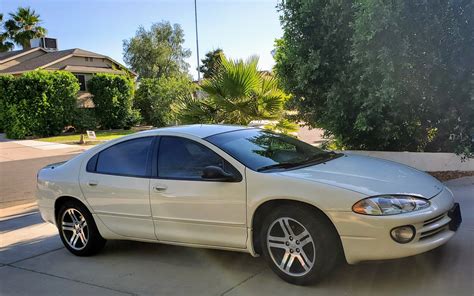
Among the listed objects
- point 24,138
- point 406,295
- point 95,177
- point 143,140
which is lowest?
point 24,138

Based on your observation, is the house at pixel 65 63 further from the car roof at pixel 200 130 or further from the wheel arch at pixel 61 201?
the car roof at pixel 200 130

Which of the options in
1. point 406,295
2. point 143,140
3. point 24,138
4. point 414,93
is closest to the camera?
point 406,295

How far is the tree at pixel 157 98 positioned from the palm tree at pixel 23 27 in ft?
83.2

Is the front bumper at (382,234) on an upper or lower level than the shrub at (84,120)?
upper

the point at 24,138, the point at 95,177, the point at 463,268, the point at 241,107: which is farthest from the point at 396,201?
the point at 24,138

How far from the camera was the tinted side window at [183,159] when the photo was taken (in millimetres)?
4590

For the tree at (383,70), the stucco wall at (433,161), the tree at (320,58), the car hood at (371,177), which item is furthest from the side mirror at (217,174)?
the stucco wall at (433,161)

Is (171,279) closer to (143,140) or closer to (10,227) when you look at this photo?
(143,140)

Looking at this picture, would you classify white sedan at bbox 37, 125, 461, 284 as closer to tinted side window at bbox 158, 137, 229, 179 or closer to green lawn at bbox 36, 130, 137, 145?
tinted side window at bbox 158, 137, 229, 179

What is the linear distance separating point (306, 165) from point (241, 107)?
4.89 metres

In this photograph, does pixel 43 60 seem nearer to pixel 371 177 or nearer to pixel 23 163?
pixel 23 163

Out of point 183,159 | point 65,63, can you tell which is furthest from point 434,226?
point 65,63

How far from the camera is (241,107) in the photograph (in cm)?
924

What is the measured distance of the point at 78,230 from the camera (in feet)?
→ 17.8
